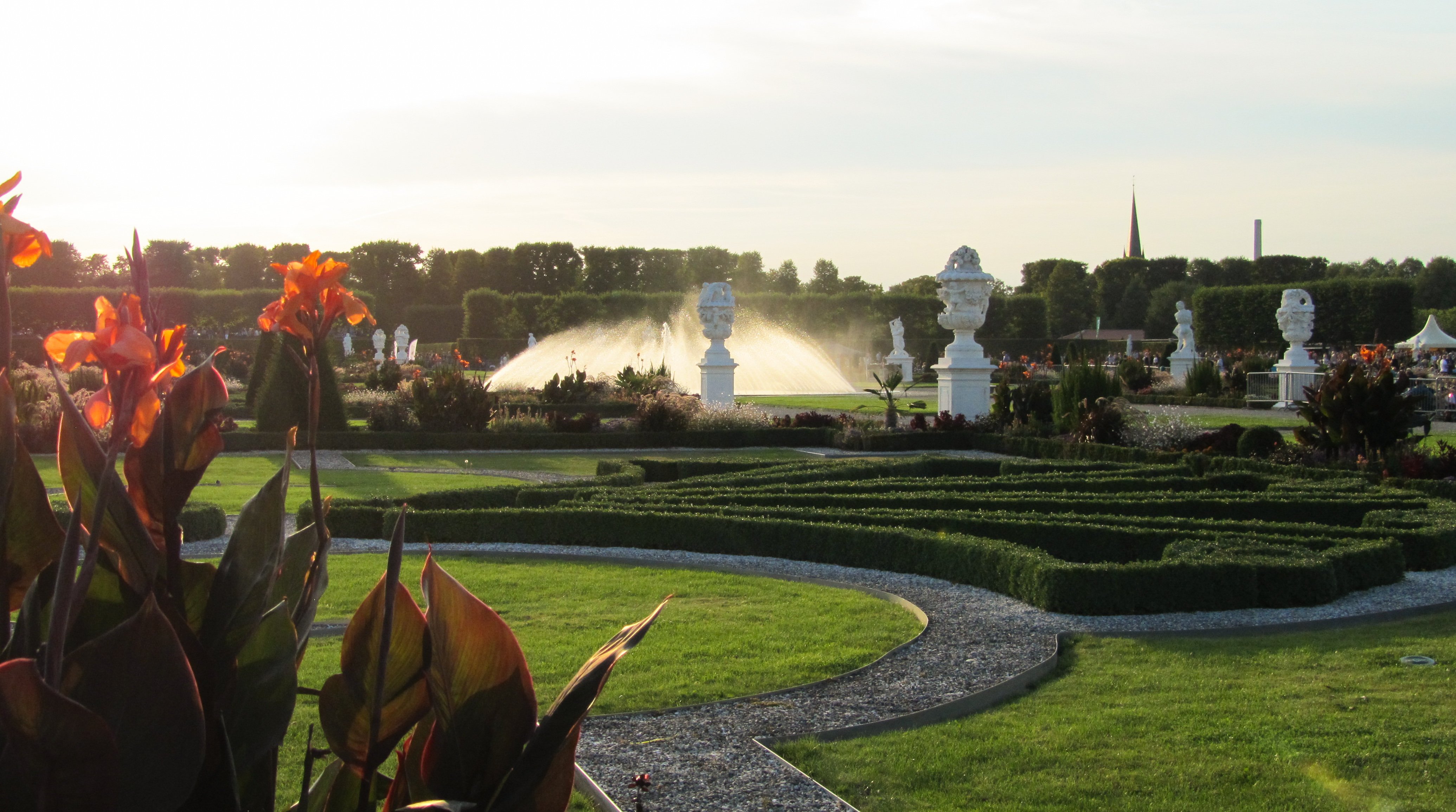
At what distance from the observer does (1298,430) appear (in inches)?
447

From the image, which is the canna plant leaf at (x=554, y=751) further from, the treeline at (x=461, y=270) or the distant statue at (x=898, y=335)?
the treeline at (x=461, y=270)

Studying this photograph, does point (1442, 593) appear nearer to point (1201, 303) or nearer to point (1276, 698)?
point (1276, 698)

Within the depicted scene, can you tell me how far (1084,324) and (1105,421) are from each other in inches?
2054

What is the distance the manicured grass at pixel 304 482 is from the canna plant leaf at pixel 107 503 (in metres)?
8.68

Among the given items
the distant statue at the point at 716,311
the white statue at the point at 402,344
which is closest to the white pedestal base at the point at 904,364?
the distant statue at the point at 716,311

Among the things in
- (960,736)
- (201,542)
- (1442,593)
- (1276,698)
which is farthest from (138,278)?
(201,542)

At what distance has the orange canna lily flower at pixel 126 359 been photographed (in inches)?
44.3

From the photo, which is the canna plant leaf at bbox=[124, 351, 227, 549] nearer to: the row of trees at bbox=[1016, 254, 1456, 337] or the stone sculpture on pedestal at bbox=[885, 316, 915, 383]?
the stone sculpture on pedestal at bbox=[885, 316, 915, 383]

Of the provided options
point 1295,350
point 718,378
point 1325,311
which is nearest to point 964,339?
point 718,378

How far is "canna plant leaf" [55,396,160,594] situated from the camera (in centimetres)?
116

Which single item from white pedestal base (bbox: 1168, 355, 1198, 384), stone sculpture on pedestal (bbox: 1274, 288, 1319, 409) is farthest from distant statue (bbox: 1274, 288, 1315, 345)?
white pedestal base (bbox: 1168, 355, 1198, 384)

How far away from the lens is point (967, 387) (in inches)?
638

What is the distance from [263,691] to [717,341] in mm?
17879

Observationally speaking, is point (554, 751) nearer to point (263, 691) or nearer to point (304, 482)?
point (263, 691)
